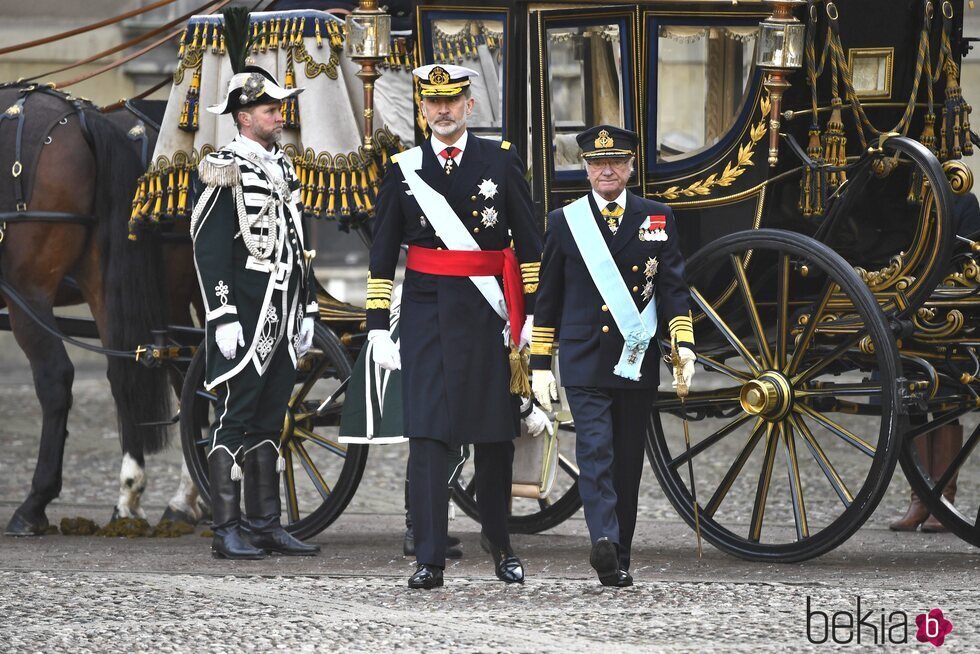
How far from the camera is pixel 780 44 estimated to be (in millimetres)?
6031

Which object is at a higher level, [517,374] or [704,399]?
[517,374]

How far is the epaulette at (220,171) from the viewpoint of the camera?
21.2 ft

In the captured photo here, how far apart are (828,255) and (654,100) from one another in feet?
3.16

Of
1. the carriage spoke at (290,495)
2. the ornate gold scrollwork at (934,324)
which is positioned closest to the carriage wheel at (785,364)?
the ornate gold scrollwork at (934,324)

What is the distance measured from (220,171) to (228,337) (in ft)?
2.01

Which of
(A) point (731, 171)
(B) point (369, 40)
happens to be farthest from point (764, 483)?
(B) point (369, 40)

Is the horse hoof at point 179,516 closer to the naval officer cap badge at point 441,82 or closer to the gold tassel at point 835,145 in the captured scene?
the naval officer cap badge at point 441,82

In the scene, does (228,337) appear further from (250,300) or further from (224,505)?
(224,505)

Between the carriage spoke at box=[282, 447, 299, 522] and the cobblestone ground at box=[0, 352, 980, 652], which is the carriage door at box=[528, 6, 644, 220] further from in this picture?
the carriage spoke at box=[282, 447, 299, 522]

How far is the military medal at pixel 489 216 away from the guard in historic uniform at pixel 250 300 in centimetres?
114

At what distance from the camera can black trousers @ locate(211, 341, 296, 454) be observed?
6598 millimetres

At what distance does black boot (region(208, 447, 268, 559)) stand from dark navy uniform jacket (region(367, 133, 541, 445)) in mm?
1152

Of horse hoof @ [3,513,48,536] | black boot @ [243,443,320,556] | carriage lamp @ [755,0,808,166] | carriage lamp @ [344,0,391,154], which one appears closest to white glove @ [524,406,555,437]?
black boot @ [243,443,320,556]
